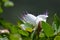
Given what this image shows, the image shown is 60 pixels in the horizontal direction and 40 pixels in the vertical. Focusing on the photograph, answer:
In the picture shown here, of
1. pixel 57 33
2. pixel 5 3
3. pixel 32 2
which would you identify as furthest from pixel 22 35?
pixel 32 2

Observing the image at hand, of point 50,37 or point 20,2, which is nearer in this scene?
point 50,37

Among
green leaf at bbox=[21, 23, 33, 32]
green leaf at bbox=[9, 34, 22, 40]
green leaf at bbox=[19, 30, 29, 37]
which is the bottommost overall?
green leaf at bbox=[9, 34, 22, 40]

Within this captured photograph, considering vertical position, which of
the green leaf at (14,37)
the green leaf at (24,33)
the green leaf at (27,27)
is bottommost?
the green leaf at (14,37)

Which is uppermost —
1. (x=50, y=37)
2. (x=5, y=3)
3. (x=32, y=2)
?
(x=32, y=2)

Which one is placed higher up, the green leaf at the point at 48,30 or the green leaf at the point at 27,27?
the green leaf at the point at 27,27

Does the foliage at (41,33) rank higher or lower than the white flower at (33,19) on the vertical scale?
lower

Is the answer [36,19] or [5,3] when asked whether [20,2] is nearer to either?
[5,3]

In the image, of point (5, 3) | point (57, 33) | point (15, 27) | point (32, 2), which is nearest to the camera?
point (57, 33)

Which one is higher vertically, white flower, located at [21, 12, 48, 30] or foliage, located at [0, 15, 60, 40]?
white flower, located at [21, 12, 48, 30]

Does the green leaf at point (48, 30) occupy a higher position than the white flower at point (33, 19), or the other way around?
the white flower at point (33, 19)

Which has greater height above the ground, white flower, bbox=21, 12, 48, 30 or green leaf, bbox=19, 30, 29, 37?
white flower, bbox=21, 12, 48, 30

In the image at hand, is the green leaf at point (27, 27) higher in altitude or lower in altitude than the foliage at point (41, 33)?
higher
